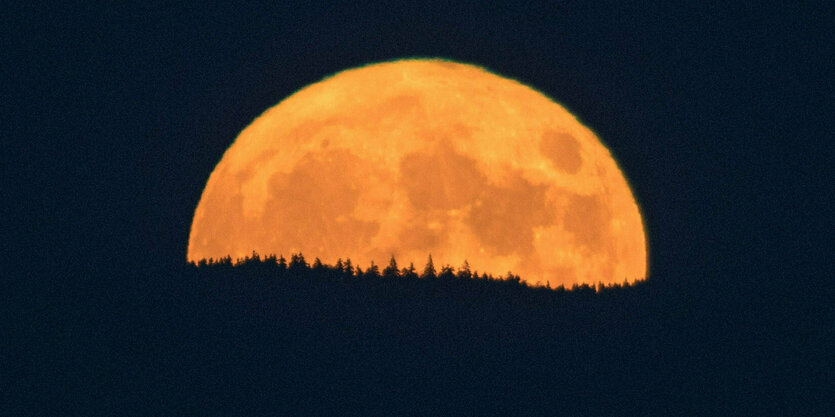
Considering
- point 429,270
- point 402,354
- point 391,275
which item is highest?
point 429,270

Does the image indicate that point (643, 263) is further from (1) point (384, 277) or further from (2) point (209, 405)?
(2) point (209, 405)

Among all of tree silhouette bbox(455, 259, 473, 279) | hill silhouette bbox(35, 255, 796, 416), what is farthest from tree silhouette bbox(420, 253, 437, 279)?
hill silhouette bbox(35, 255, 796, 416)

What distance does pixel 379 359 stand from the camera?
9.93 metres

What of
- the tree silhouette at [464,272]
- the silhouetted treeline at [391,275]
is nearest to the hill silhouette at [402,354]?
the silhouetted treeline at [391,275]

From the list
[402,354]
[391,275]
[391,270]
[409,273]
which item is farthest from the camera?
[391,270]

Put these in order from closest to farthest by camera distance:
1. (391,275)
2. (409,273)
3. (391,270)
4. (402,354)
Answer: (402,354) < (391,275) < (409,273) < (391,270)

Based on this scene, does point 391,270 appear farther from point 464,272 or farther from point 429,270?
point 464,272

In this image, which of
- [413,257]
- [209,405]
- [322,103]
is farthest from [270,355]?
[322,103]

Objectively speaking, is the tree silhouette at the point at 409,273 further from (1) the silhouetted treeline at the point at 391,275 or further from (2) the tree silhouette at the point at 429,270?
(2) the tree silhouette at the point at 429,270

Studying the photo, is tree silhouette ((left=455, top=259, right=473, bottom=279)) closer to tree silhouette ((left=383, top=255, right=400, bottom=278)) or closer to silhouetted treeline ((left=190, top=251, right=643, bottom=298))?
silhouetted treeline ((left=190, top=251, right=643, bottom=298))

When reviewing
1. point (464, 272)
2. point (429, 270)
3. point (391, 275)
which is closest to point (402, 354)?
point (391, 275)

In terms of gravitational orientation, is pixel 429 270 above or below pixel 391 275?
above

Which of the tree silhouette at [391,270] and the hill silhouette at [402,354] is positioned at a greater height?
the tree silhouette at [391,270]

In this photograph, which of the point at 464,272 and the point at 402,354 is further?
the point at 464,272
